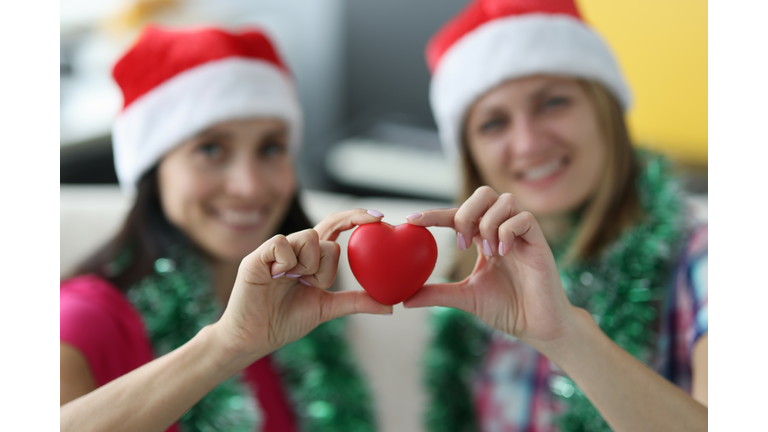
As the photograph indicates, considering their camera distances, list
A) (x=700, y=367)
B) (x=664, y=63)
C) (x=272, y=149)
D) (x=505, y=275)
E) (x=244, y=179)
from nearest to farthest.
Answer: (x=505, y=275)
(x=700, y=367)
(x=244, y=179)
(x=272, y=149)
(x=664, y=63)

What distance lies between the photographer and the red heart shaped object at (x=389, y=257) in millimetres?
724

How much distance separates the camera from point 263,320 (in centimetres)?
71

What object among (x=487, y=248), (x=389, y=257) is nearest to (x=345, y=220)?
(x=389, y=257)

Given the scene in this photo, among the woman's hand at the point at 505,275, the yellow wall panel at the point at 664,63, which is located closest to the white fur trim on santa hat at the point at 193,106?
the woman's hand at the point at 505,275

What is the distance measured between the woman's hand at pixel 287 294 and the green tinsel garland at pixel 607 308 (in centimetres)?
54

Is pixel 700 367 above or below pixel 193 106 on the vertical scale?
below

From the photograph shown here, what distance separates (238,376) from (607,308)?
0.75 metres

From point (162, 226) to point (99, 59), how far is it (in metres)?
2.15

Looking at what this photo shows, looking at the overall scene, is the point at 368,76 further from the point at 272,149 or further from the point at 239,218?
the point at 239,218

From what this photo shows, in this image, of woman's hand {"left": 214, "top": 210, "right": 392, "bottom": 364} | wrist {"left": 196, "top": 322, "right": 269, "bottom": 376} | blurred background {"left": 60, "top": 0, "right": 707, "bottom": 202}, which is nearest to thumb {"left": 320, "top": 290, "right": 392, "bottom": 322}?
woman's hand {"left": 214, "top": 210, "right": 392, "bottom": 364}

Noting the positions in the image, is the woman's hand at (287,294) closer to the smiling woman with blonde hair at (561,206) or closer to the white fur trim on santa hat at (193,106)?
the smiling woman with blonde hair at (561,206)

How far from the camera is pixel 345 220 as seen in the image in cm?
73

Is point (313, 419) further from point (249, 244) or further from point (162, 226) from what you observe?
point (162, 226)

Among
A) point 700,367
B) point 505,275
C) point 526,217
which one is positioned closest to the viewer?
point 526,217
